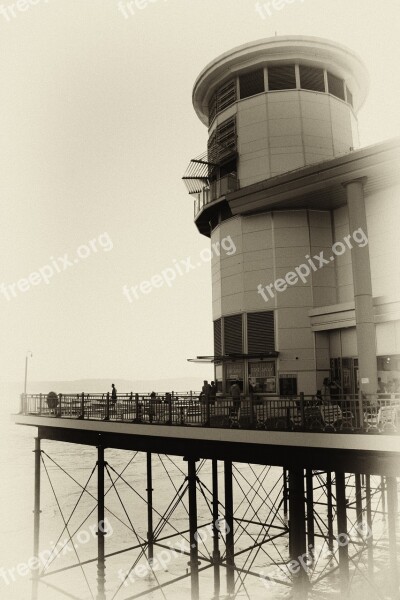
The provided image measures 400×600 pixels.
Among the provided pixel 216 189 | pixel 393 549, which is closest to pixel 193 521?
pixel 393 549

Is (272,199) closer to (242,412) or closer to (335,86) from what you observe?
(335,86)

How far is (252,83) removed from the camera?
2548 cm

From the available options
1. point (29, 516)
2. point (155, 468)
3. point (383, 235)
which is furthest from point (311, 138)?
point (155, 468)

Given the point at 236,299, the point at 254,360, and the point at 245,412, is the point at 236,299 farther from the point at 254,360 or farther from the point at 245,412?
the point at 245,412

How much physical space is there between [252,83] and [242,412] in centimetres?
1711

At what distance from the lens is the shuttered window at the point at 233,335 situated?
947 inches

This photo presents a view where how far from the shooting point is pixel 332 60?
82.1 ft

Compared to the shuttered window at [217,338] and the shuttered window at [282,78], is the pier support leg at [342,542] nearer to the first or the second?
the shuttered window at [217,338]

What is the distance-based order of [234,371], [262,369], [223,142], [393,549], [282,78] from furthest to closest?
1. [223,142]
2. [282,78]
3. [234,371]
4. [262,369]
5. [393,549]

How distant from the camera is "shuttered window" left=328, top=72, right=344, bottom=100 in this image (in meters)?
25.5

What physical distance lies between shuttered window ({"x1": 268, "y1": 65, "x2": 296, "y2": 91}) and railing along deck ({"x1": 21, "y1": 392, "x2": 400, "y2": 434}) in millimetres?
15008

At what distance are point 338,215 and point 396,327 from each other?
621 cm

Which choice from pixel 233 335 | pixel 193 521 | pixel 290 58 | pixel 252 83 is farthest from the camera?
pixel 252 83

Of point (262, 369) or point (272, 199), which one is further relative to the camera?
point (262, 369)
